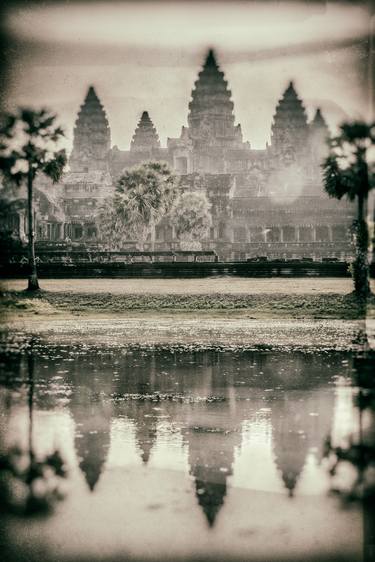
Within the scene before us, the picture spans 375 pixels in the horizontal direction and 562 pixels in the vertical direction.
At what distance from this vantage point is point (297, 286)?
2050 centimetres

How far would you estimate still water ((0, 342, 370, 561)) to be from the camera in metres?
5.11

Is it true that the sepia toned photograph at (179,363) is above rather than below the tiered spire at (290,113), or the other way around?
below

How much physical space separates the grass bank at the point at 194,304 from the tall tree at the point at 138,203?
1766cm

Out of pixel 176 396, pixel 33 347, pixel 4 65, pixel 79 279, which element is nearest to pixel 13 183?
pixel 33 347

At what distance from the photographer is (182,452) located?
7.14 metres

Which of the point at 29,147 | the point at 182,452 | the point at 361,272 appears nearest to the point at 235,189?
the point at 361,272

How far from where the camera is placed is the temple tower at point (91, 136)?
14594 millimetres

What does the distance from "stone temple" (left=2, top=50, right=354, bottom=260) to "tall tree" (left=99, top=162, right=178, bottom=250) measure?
0.68 meters

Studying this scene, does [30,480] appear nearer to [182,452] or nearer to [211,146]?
[182,452]

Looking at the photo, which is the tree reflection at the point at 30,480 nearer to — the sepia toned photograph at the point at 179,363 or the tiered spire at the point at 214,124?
the sepia toned photograph at the point at 179,363

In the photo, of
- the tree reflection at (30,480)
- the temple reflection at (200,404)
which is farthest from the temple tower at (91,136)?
the tree reflection at (30,480)

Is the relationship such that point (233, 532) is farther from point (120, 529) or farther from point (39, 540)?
point (39, 540)

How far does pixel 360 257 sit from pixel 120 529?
12427 millimetres

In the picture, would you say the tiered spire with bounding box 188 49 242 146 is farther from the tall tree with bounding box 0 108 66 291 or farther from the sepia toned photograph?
the tall tree with bounding box 0 108 66 291
